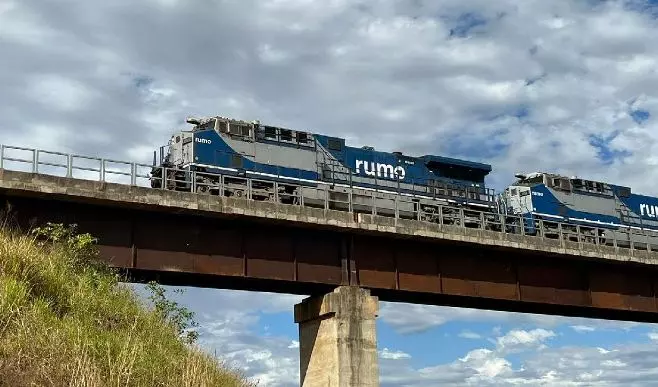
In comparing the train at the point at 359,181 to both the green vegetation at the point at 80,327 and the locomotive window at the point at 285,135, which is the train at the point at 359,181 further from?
the green vegetation at the point at 80,327

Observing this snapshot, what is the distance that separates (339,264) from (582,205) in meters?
23.5

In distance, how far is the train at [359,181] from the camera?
31.5 m

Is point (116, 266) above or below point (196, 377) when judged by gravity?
above

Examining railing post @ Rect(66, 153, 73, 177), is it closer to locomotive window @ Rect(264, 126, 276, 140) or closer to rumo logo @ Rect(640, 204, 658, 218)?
locomotive window @ Rect(264, 126, 276, 140)

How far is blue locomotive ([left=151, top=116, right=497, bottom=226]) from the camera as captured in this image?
105 ft

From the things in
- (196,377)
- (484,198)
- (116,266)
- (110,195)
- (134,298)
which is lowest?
(196,377)

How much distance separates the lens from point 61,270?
1834 centimetres

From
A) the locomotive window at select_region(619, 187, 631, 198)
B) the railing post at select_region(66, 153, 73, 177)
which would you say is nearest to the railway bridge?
the railing post at select_region(66, 153, 73, 177)

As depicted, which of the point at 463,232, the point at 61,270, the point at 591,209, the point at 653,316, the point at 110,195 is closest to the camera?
the point at 61,270

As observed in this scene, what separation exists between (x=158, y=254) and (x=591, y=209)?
30211 mm

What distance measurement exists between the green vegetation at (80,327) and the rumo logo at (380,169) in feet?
57.3

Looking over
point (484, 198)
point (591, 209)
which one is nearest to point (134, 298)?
point (484, 198)

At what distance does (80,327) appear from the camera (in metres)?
14.4

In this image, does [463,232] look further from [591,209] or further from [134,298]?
[591,209]
